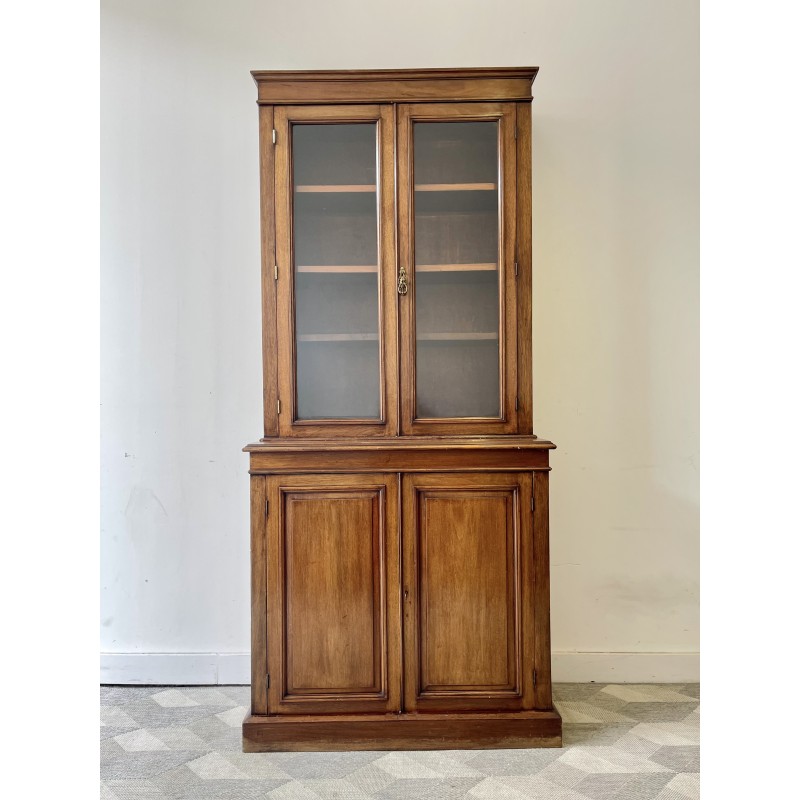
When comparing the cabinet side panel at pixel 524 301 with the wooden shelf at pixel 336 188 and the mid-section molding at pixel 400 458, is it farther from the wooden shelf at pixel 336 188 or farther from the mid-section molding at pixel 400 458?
the wooden shelf at pixel 336 188

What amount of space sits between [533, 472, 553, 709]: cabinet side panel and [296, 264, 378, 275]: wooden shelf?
2.52ft

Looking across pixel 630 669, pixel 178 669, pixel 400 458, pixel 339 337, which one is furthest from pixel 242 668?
pixel 630 669

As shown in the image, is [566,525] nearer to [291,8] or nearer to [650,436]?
[650,436]

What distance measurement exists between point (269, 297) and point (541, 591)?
1149 millimetres

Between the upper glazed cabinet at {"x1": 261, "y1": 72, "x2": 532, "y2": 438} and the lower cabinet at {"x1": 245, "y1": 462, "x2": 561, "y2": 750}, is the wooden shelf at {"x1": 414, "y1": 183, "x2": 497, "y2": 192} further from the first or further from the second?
the lower cabinet at {"x1": 245, "y1": 462, "x2": 561, "y2": 750}

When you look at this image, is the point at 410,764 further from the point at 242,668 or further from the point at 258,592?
the point at 242,668

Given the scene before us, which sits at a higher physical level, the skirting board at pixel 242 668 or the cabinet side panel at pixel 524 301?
the cabinet side panel at pixel 524 301

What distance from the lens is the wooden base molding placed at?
1831 mm

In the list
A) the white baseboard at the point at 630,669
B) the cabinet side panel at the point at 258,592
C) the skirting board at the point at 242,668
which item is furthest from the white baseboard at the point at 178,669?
the white baseboard at the point at 630,669

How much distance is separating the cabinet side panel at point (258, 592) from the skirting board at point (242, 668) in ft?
1.62

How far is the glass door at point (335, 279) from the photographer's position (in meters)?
1.92

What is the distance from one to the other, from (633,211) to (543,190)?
1.06ft

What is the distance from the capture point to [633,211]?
2.31 metres
